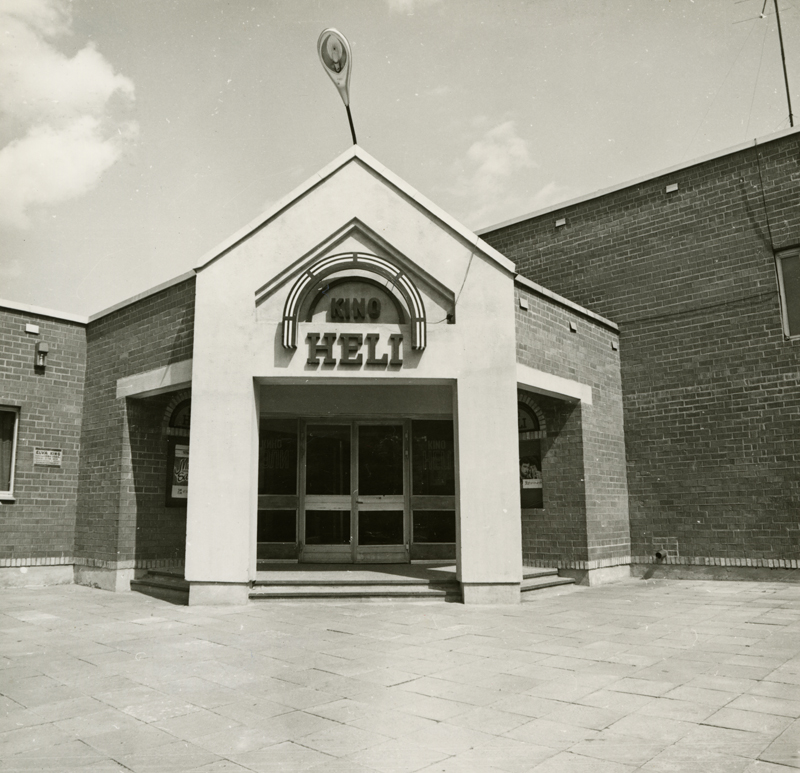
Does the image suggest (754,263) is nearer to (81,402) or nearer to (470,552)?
(470,552)

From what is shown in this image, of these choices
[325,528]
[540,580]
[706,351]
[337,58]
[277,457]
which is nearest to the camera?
[337,58]

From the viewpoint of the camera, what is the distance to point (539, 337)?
1065cm

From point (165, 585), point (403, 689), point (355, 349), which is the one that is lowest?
point (403, 689)

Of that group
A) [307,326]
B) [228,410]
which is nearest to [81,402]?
[228,410]

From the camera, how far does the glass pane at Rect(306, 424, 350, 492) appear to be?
11.8 metres

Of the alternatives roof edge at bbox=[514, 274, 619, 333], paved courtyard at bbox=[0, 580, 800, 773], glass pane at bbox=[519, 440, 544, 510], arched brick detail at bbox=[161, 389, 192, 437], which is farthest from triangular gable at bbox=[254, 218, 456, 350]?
paved courtyard at bbox=[0, 580, 800, 773]

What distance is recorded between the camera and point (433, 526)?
38.9ft

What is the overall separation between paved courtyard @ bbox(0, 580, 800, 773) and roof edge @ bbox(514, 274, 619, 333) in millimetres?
4497

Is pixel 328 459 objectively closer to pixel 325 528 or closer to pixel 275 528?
pixel 325 528

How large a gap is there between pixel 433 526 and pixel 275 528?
260 centimetres

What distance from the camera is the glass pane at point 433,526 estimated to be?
11.8m

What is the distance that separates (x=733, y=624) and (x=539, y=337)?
4.73 meters

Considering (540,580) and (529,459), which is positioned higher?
(529,459)

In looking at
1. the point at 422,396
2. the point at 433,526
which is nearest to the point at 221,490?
the point at 422,396
